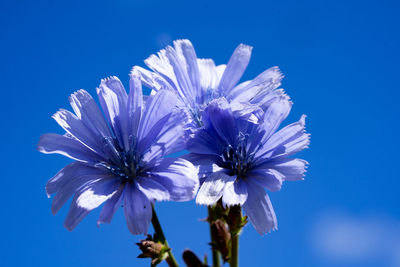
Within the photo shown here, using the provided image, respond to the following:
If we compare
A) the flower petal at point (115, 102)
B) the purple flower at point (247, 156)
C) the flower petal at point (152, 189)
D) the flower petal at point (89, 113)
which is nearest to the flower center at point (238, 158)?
the purple flower at point (247, 156)

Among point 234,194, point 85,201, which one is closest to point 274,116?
point 234,194

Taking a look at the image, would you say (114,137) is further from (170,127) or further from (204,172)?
(204,172)

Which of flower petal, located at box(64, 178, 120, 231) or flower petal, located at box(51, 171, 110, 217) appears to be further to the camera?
flower petal, located at box(51, 171, 110, 217)

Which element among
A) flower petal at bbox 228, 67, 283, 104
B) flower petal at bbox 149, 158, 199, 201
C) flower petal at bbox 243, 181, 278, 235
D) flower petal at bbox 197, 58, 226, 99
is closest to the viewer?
flower petal at bbox 149, 158, 199, 201

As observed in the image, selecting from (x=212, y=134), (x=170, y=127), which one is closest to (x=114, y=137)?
(x=170, y=127)

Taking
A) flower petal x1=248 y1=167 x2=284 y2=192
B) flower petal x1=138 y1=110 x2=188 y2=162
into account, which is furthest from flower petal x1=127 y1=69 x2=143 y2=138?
flower petal x1=248 y1=167 x2=284 y2=192

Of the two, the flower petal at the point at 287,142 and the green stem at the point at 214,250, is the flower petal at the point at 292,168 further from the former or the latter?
the green stem at the point at 214,250

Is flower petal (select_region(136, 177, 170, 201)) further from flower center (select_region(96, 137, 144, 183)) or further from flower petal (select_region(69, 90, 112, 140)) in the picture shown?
flower petal (select_region(69, 90, 112, 140))
